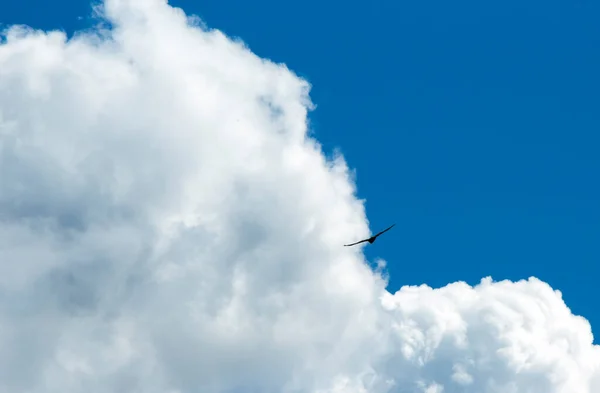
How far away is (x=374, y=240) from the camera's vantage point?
132 meters
